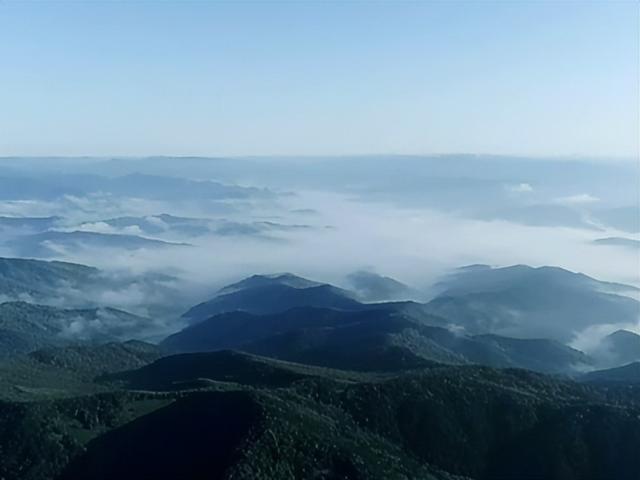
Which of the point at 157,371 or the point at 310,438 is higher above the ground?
the point at 310,438

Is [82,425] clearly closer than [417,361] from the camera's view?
Yes

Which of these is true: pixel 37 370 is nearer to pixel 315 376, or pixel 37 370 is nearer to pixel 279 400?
pixel 315 376

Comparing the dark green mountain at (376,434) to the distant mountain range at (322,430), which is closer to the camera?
the dark green mountain at (376,434)

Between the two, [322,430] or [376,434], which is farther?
[376,434]

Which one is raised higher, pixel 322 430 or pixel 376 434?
pixel 322 430

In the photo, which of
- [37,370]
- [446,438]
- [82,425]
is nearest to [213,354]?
[37,370]

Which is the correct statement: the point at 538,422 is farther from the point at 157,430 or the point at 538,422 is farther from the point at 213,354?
the point at 213,354

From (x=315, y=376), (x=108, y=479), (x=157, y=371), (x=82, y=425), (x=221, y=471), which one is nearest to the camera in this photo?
(x=221, y=471)

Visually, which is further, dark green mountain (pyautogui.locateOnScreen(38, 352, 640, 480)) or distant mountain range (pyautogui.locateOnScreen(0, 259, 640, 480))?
distant mountain range (pyautogui.locateOnScreen(0, 259, 640, 480))

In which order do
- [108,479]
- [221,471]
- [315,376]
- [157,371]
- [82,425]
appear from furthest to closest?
1. [157,371]
2. [315,376]
3. [82,425]
4. [108,479]
5. [221,471]
